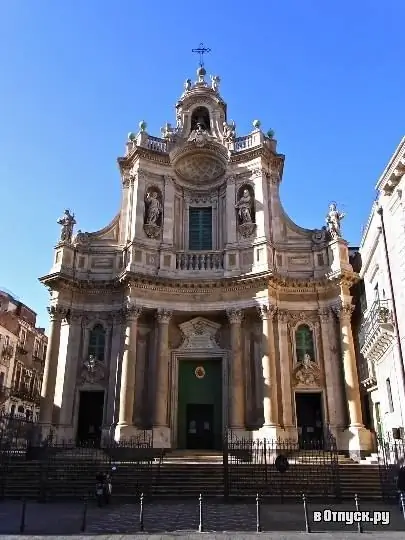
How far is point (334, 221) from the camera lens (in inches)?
1117

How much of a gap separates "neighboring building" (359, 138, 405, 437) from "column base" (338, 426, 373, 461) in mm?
888

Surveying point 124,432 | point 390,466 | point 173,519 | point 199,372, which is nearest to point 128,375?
point 124,432

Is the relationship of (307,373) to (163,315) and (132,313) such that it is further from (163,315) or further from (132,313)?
(132,313)

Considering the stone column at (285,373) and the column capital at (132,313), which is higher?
the column capital at (132,313)

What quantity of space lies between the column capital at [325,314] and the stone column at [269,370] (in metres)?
2.74

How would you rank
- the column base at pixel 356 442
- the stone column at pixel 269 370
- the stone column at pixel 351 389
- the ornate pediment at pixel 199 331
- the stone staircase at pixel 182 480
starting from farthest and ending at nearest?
the ornate pediment at pixel 199 331
the stone column at pixel 269 370
the stone column at pixel 351 389
the column base at pixel 356 442
the stone staircase at pixel 182 480

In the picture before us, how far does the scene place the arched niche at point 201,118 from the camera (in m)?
33.6

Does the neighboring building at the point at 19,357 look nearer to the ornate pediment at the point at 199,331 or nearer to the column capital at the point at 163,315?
the ornate pediment at the point at 199,331

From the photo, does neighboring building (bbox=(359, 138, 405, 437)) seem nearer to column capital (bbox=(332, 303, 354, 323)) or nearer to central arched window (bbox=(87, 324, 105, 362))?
column capital (bbox=(332, 303, 354, 323))

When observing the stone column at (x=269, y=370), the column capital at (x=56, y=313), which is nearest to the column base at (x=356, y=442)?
the stone column at (x=269, y=370)

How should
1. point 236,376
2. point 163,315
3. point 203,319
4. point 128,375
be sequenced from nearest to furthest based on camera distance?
point 128,375
point 236,376
point 163,315
point 203,319

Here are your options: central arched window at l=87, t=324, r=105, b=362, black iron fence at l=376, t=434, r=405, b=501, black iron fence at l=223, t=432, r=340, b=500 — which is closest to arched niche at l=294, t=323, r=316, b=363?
black iron fence at l=223, t=432, r=340, b=500

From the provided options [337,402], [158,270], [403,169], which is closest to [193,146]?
[158,270]

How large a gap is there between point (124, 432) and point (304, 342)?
35.0 ft
